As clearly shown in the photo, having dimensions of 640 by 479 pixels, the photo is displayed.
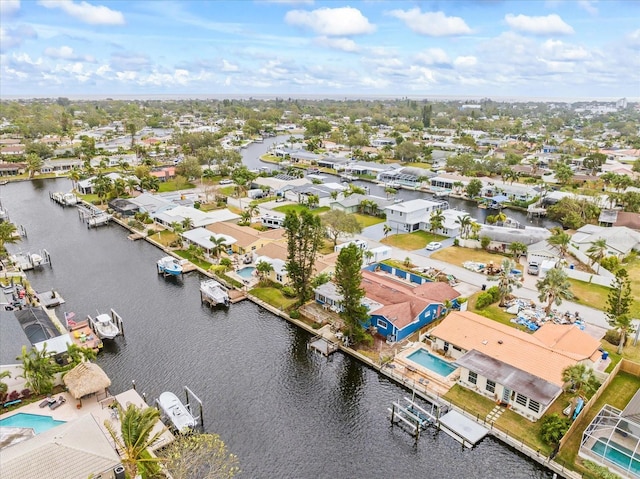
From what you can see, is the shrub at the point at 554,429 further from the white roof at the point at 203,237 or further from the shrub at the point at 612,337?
the white roof at the point at 203,237

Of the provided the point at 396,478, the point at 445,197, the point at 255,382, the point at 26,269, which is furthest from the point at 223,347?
the point at 445,197

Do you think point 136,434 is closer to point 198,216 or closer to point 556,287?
point 556,287

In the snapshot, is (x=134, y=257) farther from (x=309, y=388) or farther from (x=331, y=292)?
(x=309, y=388)

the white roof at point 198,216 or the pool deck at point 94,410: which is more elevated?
the white roof at point 198,216

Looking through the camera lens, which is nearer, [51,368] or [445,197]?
[51,368]

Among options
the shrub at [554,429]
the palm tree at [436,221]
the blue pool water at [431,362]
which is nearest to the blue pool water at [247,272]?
the blue pool water at [431,362]

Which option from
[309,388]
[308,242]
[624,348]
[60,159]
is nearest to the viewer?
[309,388]
